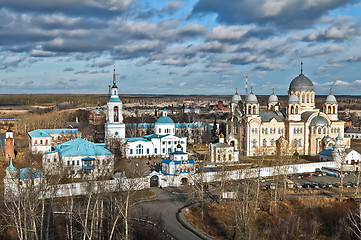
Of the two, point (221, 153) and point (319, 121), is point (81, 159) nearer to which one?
point (221, 153)

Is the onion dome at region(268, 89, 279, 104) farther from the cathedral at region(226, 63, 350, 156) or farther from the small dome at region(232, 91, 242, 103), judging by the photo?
the small dome at region(232, 91, 242, 103)

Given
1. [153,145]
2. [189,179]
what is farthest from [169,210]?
[153,145]

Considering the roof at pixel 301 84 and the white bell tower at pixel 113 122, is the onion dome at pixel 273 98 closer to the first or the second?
the roof at pixel 301 84

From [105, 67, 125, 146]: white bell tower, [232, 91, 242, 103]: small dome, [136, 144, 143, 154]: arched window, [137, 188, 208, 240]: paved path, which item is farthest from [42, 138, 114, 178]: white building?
[232, 91, 242, 103]: small dome

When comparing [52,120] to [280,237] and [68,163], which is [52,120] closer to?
[68,163]

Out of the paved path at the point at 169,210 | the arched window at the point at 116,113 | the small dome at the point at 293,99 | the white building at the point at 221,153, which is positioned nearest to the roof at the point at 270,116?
the small dome at the point at 293,99
